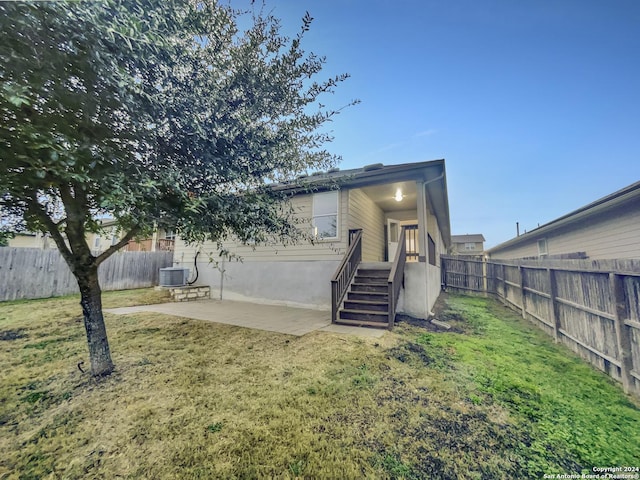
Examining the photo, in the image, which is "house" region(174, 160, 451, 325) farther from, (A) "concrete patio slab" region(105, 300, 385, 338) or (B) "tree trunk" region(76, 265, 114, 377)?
(B) "tree trunk" region(76, 265, 114, 377)

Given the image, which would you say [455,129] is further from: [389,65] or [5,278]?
[5,278]

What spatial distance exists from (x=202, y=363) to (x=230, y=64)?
438 cm

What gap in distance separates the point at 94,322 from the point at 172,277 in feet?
24.9

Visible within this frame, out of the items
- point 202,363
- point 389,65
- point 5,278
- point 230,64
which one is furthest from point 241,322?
point 389,65

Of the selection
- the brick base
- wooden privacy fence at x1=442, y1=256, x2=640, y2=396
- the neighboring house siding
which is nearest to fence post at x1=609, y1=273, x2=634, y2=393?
wooden privacy fence at x1=442, y1=256, x2=640, y2=396

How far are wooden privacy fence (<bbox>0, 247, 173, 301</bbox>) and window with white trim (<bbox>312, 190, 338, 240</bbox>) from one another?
940 centimetres

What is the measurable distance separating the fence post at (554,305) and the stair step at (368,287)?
3.50m

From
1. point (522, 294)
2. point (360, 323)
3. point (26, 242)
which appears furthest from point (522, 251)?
point (26, 242)

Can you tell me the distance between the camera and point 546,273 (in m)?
5.89

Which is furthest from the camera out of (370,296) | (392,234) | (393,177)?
(392,234)

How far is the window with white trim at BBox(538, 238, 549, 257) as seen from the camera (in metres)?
11.9

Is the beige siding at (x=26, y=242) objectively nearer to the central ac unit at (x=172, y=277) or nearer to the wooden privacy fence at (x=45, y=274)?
the wooden privacy fence at (x=45, y=274)

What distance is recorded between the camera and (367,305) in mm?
6352

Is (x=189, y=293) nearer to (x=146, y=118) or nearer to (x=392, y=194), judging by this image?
(x=146, y=118)
